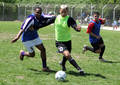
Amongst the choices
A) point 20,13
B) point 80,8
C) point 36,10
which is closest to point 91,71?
point 36,10

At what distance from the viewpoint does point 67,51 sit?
Result: 24.3 ft

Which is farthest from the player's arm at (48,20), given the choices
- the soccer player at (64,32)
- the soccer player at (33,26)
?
the soccer player at (64,32)

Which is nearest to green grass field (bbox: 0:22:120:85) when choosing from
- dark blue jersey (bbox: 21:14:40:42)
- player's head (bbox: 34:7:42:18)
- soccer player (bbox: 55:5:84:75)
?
soccer player (bbox: 55:5:84:75)

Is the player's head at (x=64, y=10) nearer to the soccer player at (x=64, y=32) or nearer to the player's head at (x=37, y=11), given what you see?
the soccer player at (x=64, y=32)

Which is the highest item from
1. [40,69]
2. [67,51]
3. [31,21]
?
[31,21]

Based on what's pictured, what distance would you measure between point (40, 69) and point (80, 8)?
117 ft

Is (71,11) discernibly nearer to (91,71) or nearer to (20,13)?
(20,13)

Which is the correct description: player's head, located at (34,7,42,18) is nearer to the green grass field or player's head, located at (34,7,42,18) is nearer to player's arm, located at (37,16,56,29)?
player's arm, located at (37,16,56,29)

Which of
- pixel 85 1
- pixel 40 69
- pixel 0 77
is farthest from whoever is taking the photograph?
A: pixel 85 1

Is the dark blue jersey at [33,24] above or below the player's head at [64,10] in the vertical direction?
below

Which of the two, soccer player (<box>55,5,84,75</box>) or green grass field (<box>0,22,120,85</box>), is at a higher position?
soccer player (<box>55,5,84,75</box>)

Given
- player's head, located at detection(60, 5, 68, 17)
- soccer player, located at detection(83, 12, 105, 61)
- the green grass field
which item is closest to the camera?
the green grass field

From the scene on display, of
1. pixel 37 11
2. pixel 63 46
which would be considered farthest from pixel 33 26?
pixel 63 46

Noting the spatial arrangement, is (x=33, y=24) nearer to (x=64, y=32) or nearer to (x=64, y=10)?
(x=64, y=32)
